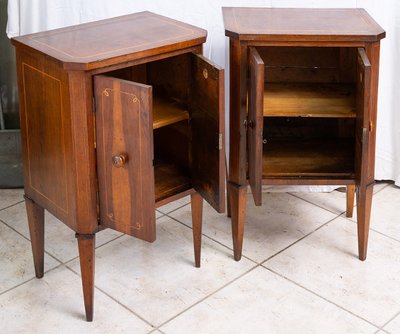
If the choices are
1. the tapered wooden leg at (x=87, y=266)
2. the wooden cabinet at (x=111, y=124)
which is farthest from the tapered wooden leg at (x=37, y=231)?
the tapered wooden leg at (x=87, y=266)

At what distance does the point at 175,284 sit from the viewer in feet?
9.16

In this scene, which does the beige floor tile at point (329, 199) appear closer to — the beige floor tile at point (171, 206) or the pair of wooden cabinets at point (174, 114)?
the pair of wooden cabinets at point (174, 114)

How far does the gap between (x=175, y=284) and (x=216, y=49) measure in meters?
1.04

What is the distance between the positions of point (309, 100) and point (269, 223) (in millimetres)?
575

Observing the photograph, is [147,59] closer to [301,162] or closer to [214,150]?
[214,150]

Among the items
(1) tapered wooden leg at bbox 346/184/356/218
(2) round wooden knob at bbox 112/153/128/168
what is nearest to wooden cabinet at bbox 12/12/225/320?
(2) round wooden knob at bbox 112/153/128/168

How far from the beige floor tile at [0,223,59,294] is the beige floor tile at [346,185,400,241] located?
50.5 inches

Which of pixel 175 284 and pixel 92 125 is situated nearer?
pixel 92 125

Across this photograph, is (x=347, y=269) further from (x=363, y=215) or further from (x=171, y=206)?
(x=171, y=206)

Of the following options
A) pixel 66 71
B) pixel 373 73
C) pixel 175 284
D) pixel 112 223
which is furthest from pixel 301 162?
pixel 66 71

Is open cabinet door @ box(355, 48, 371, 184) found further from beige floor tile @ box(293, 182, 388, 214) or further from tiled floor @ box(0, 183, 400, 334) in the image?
beige floor tile @ box(293, 182, 388, 214)

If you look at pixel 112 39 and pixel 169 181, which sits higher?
pixel 112 39

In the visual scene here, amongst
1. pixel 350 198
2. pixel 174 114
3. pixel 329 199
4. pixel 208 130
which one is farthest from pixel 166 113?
pixel 329 199

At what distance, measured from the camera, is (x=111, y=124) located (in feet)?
7.68
